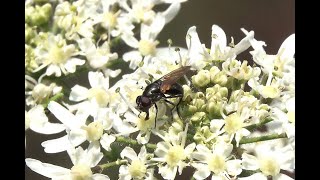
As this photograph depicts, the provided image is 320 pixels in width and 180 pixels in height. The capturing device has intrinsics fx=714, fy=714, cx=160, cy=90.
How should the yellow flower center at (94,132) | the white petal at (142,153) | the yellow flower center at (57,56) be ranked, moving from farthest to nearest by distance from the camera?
the yellow flower center at (57,56) < the yellow flower center at (94,132) < the white petal at (142,153)

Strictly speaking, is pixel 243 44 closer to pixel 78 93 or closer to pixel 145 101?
pixel 145 101

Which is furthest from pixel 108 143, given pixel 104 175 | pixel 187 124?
pixel 187 124

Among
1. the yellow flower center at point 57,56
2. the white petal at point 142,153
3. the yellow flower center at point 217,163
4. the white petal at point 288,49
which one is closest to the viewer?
the yellow flower center at point 217,163

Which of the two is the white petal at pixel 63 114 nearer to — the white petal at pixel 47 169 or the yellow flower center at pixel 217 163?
the white petal at pixel 47 169

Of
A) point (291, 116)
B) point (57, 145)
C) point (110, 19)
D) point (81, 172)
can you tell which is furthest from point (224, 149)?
point (110, 19)

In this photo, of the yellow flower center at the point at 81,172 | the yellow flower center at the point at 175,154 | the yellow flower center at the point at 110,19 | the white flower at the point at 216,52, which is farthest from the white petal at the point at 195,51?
the yellow flower center at the point at 81,172

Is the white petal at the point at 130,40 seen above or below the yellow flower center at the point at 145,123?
above
